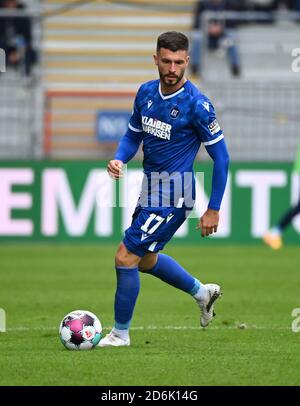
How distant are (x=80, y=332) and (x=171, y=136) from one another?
168 cm

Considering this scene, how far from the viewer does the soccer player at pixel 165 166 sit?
8.62 m

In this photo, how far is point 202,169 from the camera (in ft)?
61.2

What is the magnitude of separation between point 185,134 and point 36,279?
5999 mm

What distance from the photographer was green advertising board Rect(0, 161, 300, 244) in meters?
18.4

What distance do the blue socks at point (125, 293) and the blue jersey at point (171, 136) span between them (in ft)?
1.88

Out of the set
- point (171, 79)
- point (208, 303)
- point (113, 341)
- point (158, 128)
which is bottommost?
point (113, 341)

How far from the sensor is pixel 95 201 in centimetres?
1852

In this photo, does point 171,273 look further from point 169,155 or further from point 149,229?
point 169,155
